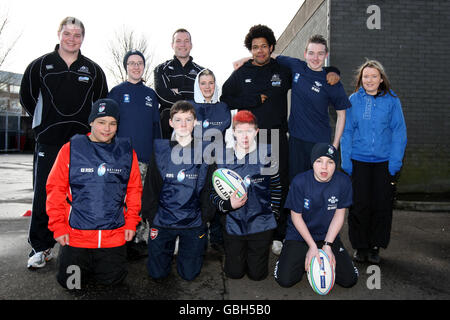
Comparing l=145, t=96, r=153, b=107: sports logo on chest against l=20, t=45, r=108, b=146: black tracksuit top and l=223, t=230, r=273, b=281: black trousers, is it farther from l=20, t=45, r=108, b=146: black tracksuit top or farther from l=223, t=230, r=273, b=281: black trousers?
l=223, t=230, r=273, b=281: black trousers

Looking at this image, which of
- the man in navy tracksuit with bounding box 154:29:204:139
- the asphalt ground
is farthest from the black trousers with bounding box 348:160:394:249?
the man in navy tracksuit with bounding box 154:29:204:139

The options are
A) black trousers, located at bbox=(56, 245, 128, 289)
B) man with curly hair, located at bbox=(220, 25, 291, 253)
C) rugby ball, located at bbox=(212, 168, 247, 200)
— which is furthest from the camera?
man with curly hair, located at bbox=(220, 25, 291, 253)

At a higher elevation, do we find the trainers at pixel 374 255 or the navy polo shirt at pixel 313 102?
the navy polo shirt at pixel 313 102

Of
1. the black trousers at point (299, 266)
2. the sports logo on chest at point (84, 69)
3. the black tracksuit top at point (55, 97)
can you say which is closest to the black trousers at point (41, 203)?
the black tracksuit top at point (55, 97)

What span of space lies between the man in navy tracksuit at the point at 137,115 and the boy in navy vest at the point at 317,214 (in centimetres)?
181

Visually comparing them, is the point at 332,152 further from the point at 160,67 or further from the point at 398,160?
the point at 160,67

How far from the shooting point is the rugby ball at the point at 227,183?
3.54 meters

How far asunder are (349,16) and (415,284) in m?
7.52

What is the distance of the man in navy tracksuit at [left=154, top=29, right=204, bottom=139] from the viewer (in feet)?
15.4

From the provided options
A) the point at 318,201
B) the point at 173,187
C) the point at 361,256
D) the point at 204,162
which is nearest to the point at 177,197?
the point at 173,187

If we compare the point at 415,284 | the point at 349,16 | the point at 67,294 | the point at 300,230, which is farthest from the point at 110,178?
the point at 349,16

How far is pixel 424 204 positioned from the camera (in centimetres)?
752

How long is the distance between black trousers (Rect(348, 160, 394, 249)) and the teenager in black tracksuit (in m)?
3.43

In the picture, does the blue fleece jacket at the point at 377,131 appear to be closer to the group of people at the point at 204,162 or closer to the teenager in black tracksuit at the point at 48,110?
the group of people at the point at 204,162
